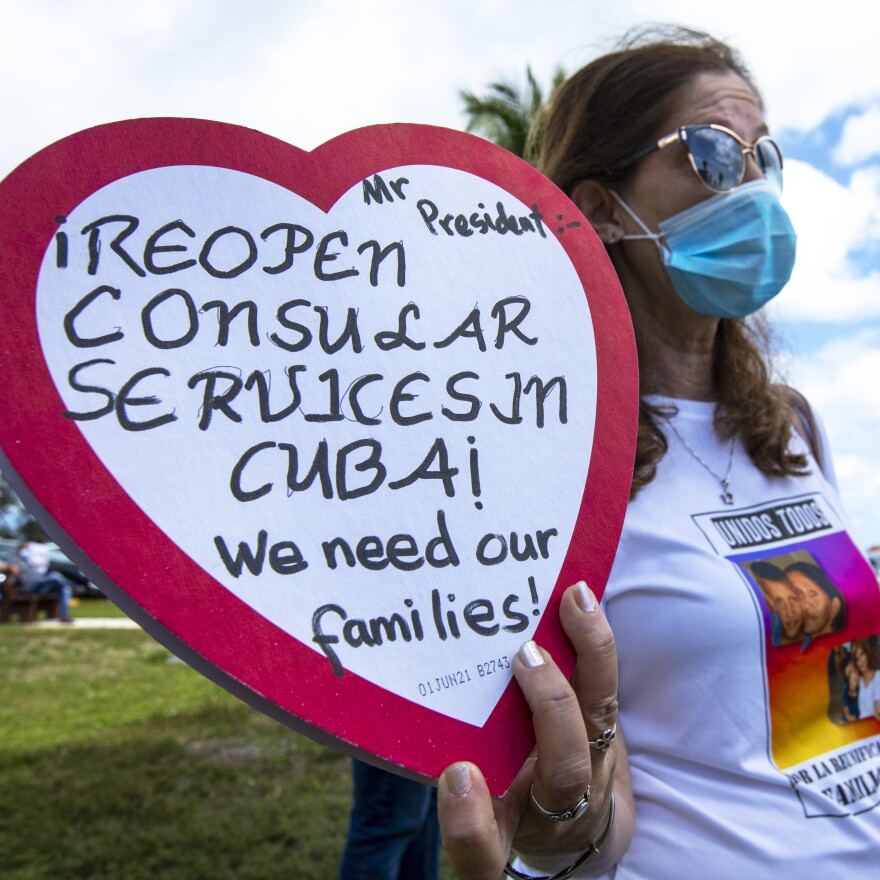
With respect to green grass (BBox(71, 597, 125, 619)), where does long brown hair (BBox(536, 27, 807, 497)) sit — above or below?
above

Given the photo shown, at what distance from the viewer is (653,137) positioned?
1.59 meters

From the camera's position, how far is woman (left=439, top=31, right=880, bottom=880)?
920mm

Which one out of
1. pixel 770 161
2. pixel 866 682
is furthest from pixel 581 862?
pixel 770 161

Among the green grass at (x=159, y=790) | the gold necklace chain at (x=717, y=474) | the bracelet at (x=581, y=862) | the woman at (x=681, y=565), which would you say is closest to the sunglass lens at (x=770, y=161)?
the woman at (x=681, y=565)

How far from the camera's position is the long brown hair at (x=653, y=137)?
1567 mm

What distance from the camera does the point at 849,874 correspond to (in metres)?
1.22

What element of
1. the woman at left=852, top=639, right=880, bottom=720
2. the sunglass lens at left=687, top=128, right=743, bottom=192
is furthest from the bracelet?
the sunglass lens at left=687, top=128, right=743, bottom=192

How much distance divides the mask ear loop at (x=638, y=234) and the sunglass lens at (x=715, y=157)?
0.46 ft

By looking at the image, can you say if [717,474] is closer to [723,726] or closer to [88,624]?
[723,726]

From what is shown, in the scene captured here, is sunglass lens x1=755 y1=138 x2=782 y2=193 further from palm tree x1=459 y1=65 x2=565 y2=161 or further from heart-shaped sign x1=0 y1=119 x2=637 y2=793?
palm tree x1=459 y1=65 x2=565 y2=161

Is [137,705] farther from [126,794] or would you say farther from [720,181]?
[720,181]

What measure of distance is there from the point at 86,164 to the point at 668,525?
0.99m

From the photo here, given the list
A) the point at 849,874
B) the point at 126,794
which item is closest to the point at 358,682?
the point at 849,874

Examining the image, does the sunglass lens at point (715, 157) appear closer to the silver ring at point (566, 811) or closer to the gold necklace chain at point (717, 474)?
the gold necklace chain at point (717, 474)
